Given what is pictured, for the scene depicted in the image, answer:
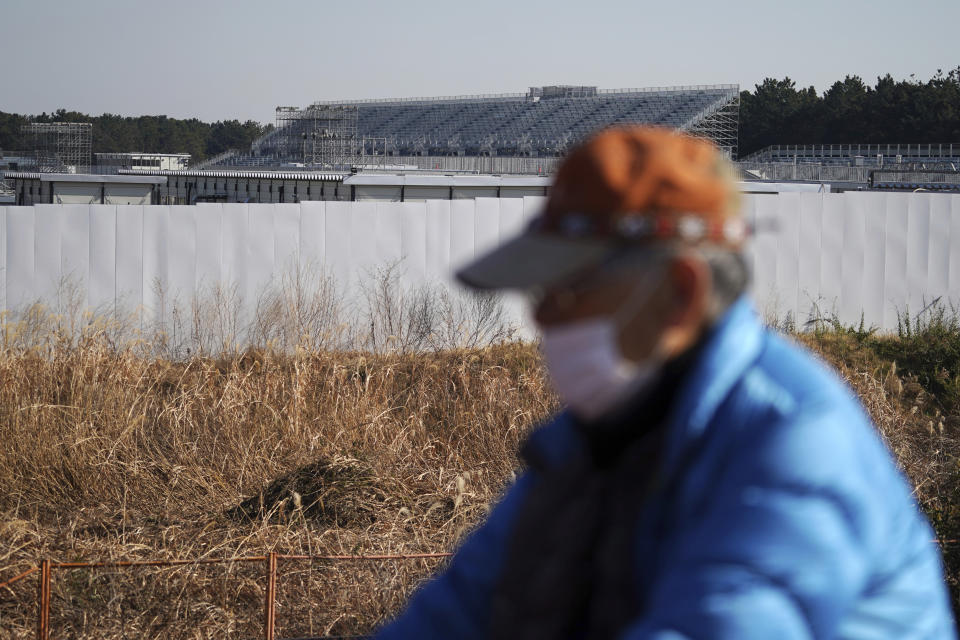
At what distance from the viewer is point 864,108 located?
86312 millimetres

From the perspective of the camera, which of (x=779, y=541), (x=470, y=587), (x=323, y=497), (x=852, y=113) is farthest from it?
(x=852, y=113)

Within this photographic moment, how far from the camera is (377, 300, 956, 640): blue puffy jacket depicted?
3.48 ft

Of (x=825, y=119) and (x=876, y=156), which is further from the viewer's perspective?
(x=825, y=119)

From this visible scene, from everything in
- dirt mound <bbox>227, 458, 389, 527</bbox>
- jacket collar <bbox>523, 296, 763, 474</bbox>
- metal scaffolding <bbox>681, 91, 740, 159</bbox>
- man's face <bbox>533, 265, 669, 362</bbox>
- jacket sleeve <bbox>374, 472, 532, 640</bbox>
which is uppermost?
metal scaffolding <bbox>681, 91, 740, 159</bbox>

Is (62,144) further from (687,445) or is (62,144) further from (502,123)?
(687,445)

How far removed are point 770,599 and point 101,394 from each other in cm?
737

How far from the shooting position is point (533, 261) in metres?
1.19

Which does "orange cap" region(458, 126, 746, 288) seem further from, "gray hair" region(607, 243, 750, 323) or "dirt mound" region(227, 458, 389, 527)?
"dirt mound" region(227, 458, 389, 527)

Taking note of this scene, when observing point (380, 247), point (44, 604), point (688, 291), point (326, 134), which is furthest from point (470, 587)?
point (326, 134)

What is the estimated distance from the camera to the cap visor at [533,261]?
1.17 m

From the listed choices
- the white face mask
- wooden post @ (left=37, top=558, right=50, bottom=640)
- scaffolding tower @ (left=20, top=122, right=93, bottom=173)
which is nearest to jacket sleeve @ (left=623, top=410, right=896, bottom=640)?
the white face mask

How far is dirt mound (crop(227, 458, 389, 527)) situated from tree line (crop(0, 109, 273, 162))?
382 feet

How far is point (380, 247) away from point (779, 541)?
1106cm

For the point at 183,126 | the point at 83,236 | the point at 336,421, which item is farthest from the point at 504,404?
the point at 183,126
